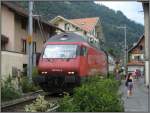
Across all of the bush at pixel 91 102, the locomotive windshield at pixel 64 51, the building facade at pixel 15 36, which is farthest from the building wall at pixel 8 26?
the bush at pixel 91 102

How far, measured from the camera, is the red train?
23.5 metres

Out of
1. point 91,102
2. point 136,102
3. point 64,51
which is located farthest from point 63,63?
point 91,102

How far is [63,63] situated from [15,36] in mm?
18424

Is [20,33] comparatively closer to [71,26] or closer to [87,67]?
[87,67]

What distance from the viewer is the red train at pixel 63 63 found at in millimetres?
23531

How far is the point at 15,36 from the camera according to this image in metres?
41.6

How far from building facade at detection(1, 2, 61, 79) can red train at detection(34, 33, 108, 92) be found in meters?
6.65

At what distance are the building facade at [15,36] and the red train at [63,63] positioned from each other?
6647 mm

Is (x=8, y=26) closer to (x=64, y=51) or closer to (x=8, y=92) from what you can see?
(x=64, y=51)

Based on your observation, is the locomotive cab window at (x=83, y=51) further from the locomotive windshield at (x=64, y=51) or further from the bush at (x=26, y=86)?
the bush at (x=26, y=86)

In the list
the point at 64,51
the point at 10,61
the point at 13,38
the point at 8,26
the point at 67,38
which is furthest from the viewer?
the point at 13,38

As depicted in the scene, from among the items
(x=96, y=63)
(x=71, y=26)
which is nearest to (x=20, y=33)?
(x=96, y=63)

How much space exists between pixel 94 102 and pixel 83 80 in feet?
39.9

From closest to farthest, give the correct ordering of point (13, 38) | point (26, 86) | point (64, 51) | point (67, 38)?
point (64, 51), point (67, 38), point (26, 86), point (13, 38)
